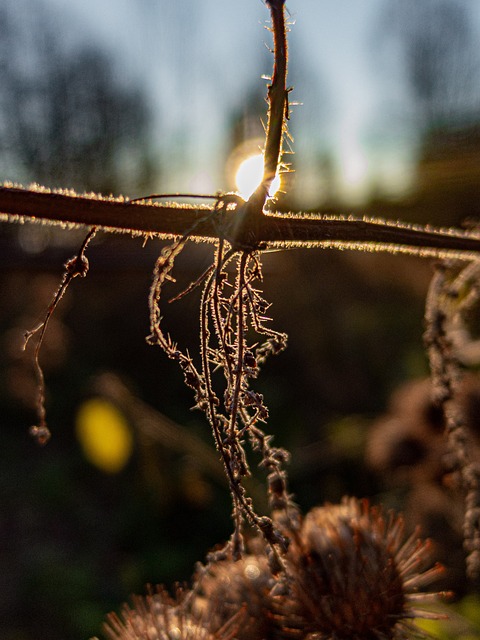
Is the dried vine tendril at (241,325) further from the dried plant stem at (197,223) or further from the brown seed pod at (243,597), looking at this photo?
the brown seed pod at (243,597)

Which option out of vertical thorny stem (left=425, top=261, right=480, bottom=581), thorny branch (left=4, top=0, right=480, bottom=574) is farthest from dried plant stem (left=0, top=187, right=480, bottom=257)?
vertical thorny stem (left=425, top=261, right=480, bottom=581)

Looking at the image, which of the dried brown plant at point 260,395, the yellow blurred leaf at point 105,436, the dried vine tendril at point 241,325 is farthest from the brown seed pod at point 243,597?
the yellow blurred leaf at point 105,436

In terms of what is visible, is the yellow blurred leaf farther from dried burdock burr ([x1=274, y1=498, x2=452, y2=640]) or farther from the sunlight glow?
the sunlight glow

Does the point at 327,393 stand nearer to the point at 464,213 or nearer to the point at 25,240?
the point at 464,213

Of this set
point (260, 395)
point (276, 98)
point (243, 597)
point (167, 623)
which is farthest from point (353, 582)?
point (276, 98)

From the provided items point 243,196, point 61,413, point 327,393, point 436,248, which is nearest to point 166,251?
point 243,196
